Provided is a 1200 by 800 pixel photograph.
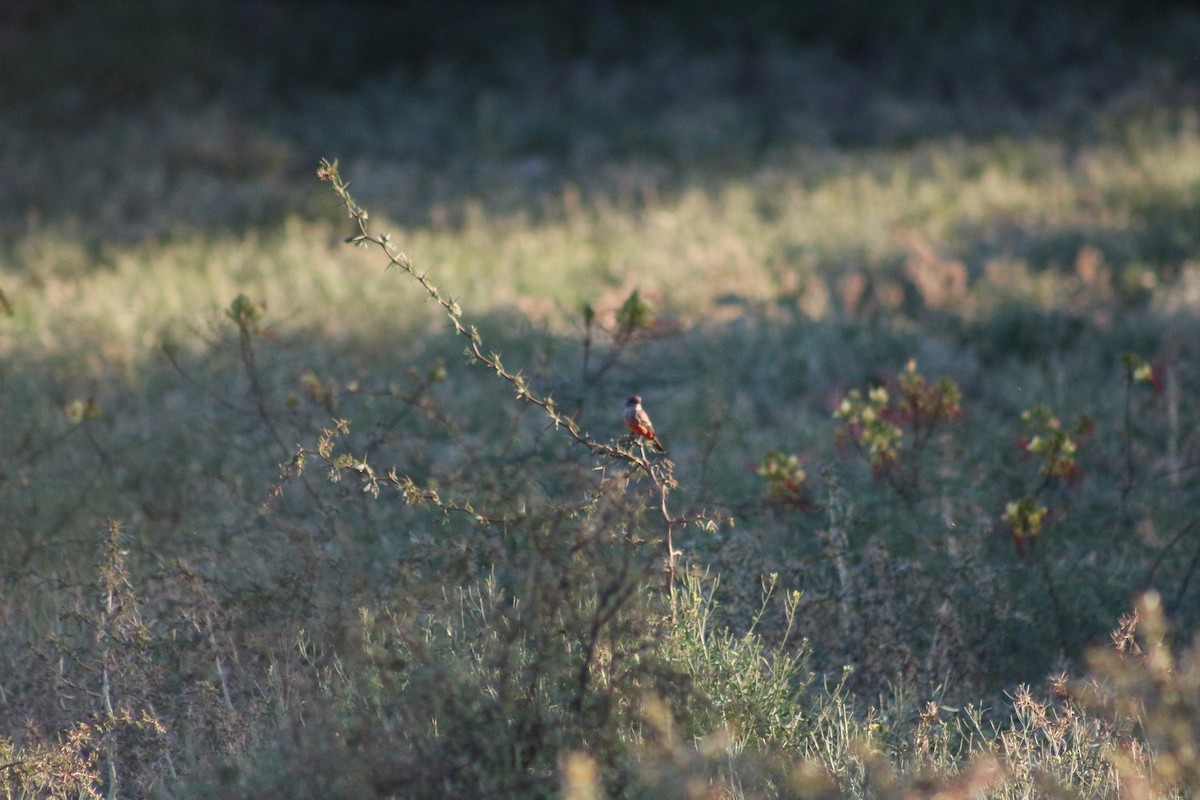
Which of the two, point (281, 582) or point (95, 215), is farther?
point (95, 215)

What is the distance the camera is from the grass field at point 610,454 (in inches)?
111

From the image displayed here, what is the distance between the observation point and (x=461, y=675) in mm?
2854

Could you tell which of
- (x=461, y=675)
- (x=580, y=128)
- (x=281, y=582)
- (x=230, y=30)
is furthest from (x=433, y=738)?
(x=230, y=30)

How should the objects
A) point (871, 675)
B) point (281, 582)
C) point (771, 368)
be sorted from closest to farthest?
point (281, 582) → point (871, 675) → point (771, 368)

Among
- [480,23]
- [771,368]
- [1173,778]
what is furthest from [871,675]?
[480,23]

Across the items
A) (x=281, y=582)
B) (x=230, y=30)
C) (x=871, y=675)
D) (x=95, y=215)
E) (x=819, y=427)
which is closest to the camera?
(x=281, y=582)

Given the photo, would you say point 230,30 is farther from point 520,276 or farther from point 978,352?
point 978,352

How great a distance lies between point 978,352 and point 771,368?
Result: 116cm

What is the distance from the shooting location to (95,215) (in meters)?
10.3

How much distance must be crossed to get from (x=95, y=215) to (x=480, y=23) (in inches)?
327

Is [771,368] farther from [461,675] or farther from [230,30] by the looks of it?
[230,30]

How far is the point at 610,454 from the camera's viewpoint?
2967 mm

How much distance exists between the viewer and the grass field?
2812 millimetres

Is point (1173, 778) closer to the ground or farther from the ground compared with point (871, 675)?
farther from the ground
